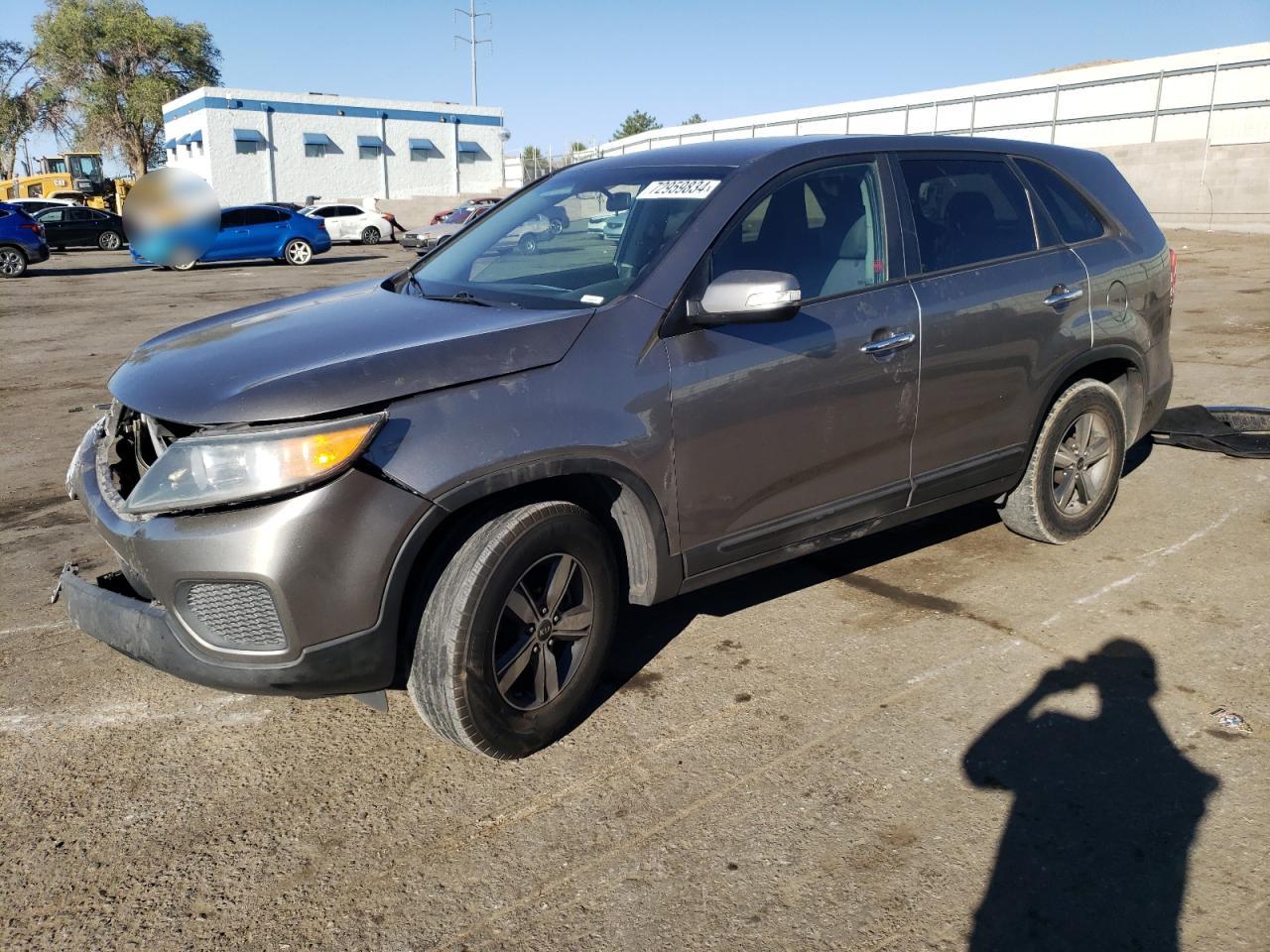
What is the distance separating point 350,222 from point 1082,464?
35374mm

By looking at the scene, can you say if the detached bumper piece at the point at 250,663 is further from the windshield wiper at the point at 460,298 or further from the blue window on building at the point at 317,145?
the blue window on building at the point at 317,145

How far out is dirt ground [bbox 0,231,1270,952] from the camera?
2.49 meters

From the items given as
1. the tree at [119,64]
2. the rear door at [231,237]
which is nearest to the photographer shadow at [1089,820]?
the rear door at [231,237]

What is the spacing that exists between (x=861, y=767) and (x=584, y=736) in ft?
2.82

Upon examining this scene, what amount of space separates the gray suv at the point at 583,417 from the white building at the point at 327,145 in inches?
1936

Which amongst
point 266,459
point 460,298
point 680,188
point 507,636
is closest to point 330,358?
point 266,459

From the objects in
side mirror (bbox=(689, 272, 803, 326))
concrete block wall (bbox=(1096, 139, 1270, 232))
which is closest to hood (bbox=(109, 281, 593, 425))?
side mirror (bbox=(689, 272, 803, 326))

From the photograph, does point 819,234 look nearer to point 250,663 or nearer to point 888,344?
point 888,344

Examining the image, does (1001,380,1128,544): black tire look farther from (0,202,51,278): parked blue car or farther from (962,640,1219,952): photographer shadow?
(0,202,51,278): parked blue car

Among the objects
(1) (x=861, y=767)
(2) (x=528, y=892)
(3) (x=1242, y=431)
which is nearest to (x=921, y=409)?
(1) (x=861, y=767)

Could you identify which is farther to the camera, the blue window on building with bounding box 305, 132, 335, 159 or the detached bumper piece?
the blue window on building with bounding box 305, 132, 335, 159

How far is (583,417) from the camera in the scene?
3033 mm

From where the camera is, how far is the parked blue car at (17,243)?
23656 mm

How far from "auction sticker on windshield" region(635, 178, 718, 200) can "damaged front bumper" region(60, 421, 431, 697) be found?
1.58 m
